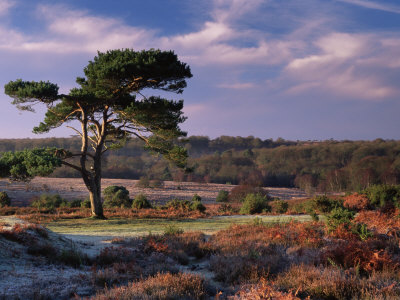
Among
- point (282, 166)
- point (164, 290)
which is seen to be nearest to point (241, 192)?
point (164, 290)

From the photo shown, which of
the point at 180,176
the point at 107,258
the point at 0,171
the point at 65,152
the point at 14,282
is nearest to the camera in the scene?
the point at 14,282

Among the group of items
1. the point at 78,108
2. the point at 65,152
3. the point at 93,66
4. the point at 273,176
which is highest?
the point at 93,66

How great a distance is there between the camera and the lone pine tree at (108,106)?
15559 mm

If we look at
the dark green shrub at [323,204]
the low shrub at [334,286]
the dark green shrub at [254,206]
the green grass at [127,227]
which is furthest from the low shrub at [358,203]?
the low shrub at [334,286]

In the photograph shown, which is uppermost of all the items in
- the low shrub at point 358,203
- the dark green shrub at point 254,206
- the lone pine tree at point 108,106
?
the lone pine tree at point 108,106

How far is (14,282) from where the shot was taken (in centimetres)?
554

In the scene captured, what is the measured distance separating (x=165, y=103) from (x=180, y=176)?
54.7 meters

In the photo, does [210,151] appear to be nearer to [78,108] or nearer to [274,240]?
[78,108]

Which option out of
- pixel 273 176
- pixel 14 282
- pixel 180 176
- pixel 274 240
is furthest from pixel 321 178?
pixel 14 282

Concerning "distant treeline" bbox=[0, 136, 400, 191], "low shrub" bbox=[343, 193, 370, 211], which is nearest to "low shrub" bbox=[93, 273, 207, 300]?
"low shrub" bbox=[343, 193, 370, 211]

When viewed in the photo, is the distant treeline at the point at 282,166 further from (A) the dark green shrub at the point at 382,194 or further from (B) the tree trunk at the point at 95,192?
(B) the tree trunk at the point at 95,192

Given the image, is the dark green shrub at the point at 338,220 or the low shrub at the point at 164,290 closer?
the low shrub at the point at 164,290

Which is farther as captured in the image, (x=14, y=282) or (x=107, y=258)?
(x=107, y=258)

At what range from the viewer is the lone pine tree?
15559 millimetres
